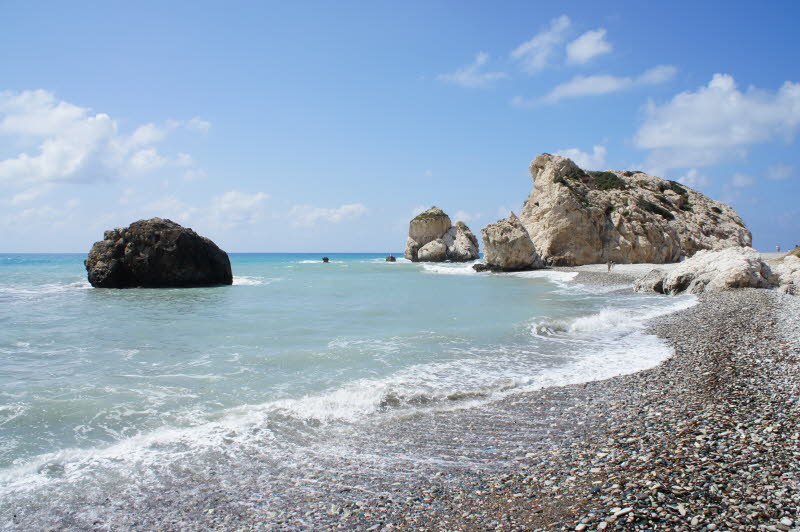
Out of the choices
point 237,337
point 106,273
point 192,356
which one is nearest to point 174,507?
point 192,356

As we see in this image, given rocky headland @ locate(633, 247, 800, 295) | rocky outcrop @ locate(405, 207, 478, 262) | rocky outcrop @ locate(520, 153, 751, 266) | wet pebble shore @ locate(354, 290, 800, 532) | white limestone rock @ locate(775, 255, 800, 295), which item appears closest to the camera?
wet pebble shore @ locate(354, 290, 800, 532)

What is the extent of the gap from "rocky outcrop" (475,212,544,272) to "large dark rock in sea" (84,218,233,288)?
29.2m

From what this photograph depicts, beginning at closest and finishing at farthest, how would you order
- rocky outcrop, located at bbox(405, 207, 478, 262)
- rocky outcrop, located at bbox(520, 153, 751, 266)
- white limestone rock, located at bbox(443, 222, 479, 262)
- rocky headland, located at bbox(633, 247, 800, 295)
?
rocky headland, located at bbox(633, 247, 800, 295) → rocky outcrop, located at bbox(520, 153, 751, 266) → white limestone rock, located at bbox(443, 222, 479, 262) → rocky outcrop, located at bbox(405, 207, 478, 262)

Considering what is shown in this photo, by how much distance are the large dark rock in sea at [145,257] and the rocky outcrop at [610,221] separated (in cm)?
3735

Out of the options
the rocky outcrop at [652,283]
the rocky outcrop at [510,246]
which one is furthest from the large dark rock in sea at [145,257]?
the rocky outcrop at [652,283]

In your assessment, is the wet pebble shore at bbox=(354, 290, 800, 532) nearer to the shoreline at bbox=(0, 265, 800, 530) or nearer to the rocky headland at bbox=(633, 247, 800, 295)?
the shoreline at bbox=(0, 265, 800, 530)

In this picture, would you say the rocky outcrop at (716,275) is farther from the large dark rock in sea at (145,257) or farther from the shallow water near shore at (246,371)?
the large dark rock in sea at (145,257)

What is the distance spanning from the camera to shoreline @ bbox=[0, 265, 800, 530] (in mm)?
4355

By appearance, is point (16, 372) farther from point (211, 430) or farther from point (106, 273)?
point (106, 273)

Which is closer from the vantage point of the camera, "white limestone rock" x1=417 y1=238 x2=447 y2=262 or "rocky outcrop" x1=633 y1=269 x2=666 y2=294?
"rocky outcrop" x1=633 y1=269 x2=666 y2=294

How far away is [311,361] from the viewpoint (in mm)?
11859

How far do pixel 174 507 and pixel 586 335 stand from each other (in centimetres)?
1329

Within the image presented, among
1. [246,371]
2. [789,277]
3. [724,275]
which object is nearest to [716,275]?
[724,275]

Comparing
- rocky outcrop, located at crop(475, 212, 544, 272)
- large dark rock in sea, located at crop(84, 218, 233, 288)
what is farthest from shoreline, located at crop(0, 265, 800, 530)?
rocky outcrop, located at crop(475, 212, 544, 272)
